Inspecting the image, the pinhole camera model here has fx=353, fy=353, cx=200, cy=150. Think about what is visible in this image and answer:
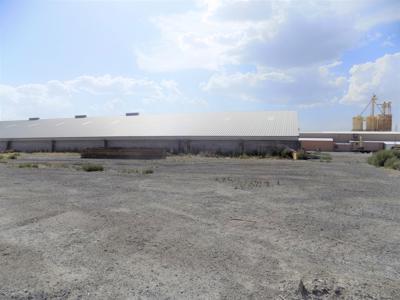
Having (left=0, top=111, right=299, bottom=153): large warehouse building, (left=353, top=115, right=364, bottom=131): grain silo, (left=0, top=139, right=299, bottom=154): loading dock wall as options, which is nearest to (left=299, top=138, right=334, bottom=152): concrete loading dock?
(left=0, top=111, right=299, bottom=153): large warehouse building

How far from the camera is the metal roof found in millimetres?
43125

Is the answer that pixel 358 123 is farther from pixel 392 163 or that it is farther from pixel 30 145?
pixel 30 145

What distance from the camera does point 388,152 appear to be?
28.4m

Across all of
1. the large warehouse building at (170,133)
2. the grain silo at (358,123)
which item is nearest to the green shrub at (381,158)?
the large warehouse building at (170,133)

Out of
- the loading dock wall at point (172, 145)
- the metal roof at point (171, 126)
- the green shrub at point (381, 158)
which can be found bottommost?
the green shrub at point (381, 158)

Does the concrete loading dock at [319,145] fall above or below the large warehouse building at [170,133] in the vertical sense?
below

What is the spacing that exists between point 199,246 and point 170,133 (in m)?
39.6

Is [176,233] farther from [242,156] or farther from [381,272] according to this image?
[242,156]

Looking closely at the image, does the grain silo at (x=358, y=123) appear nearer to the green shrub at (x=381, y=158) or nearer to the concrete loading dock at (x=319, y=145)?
the concrete loading dock at (x=319, y=145)

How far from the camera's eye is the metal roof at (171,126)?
141 ft

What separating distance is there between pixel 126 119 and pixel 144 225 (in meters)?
50.2

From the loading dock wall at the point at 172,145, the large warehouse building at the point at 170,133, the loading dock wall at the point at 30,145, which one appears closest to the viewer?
the loading dock wall at the point at 172,145

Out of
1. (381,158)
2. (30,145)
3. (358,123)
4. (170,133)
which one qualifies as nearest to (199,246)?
(381,158)

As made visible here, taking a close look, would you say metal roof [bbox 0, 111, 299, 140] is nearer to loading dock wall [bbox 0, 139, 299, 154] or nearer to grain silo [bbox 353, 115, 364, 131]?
loading dock wall [bbox 0, 139, 299, 154]
